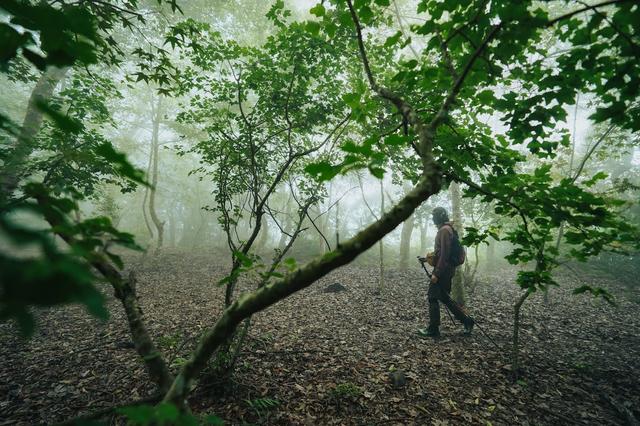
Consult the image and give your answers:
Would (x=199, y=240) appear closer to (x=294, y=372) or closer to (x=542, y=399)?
(x=294, y=372)

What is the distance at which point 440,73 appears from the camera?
8.12 feet

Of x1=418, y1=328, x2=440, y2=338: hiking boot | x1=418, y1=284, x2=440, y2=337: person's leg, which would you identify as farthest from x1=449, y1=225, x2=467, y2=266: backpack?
x1=418, y1=328, x2=440, y2=338: hiking boot

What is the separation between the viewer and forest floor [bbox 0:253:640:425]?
10.9 feet

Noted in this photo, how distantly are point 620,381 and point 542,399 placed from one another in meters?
1.37

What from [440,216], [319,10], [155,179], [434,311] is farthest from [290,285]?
[155,179]

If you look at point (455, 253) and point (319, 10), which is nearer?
point (319, 10)

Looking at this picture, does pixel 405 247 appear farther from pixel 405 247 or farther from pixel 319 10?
pixel 319 10

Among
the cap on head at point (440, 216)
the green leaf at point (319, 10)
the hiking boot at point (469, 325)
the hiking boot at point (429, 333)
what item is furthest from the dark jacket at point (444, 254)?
the green leaf at point (319, 10)

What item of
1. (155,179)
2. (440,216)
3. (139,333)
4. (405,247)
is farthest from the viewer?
(155,179)

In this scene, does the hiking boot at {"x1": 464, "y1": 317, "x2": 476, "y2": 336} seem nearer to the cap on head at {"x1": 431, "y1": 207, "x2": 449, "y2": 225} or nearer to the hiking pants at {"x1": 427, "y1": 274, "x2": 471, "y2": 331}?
the hiking pants at {"x1": 427, "y1": 274, "x2": 471, "y2": 331}

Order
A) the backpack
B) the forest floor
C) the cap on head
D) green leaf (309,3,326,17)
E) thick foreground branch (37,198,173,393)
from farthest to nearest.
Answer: the cap on head < the backpack < the forest floor < green leaf (309,3,326,17) < thick foreground branch (37,198,173,393)

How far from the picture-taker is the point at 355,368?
4254 millimetres

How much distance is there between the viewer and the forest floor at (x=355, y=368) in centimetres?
332

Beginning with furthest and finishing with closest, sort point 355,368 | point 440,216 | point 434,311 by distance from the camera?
point 440,216
point 434,311
point 355,368
